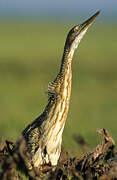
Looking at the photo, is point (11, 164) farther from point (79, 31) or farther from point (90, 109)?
point (90, 109)

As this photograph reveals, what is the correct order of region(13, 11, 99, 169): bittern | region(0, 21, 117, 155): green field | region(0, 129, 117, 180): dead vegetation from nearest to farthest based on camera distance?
region(0, 129, 117, 180): dead vegetation → region(13, 11, 99, 169): bittern → region(0, 21, 117, 155): green field

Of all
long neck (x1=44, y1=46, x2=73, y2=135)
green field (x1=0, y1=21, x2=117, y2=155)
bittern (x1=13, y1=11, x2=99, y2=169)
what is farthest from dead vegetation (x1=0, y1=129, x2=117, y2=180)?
green field (x1=0, y1=21, x2=117, y2=155)

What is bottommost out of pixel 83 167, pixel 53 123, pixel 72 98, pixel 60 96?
pixel 83 167

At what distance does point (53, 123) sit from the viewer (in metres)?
4.33

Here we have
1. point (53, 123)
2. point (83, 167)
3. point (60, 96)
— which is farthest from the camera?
point (60, 96)

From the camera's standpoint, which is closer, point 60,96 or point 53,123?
point 53,123

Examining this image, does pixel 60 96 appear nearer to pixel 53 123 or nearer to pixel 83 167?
pixel 53 123

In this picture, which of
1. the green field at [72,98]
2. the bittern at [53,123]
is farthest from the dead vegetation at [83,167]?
the green field at [72,98]

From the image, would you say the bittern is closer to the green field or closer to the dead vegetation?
the dead vegetation

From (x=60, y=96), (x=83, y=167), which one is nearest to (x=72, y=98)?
(x=60, y=96)

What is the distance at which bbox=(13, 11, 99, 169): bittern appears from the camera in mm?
4305

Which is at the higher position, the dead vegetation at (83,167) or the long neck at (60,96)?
the long neck at (60,96)

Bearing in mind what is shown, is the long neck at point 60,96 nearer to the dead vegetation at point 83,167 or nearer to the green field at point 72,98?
the dead vegetation at point 83,167

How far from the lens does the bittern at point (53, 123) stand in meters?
4.30
